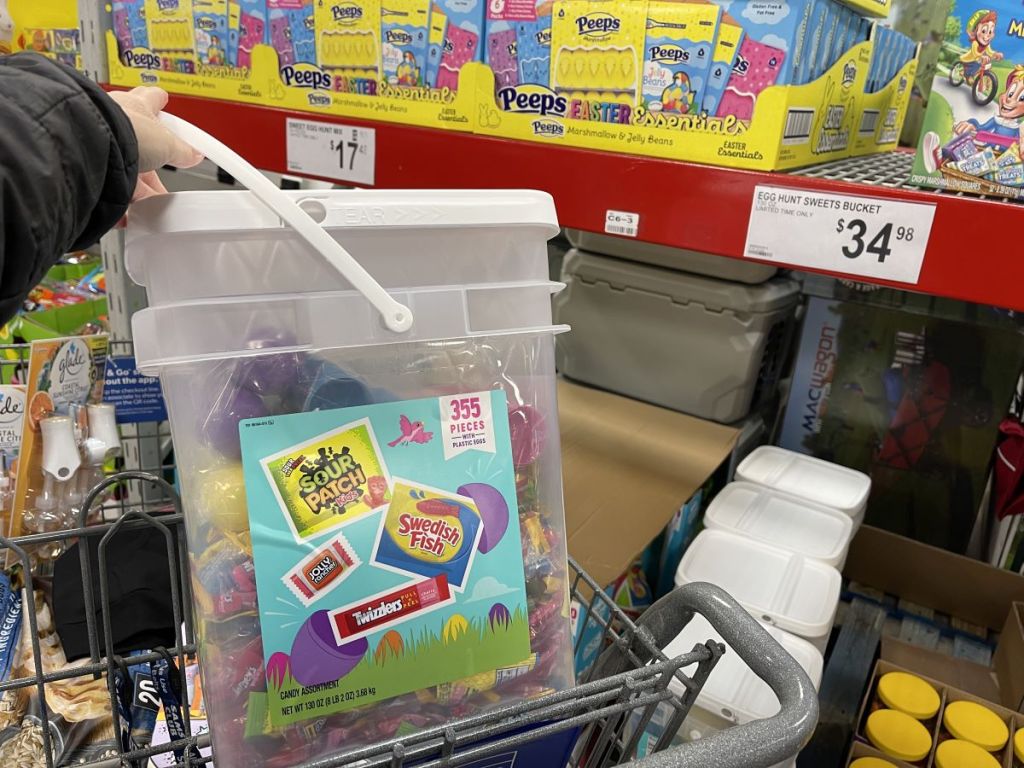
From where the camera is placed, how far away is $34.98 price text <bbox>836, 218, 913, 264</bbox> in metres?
0.65

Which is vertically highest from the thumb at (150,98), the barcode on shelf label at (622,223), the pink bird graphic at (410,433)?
the thumb at (150,98)

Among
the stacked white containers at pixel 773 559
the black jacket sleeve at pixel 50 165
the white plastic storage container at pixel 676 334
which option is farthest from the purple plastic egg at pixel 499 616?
the white plastic storage container at pixel 676 334

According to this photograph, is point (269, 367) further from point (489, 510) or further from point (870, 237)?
point (870, 237)

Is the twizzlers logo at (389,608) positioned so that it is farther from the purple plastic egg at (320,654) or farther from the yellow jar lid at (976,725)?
the yellow jar lid at (976,725)

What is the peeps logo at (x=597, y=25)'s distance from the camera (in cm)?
76

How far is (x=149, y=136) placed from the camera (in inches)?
18.4

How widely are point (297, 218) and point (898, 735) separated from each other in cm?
96

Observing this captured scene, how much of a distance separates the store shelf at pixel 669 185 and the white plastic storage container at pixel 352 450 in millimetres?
266

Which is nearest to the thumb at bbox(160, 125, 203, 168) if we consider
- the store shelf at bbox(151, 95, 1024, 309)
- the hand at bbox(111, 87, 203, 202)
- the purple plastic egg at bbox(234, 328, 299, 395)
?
the hand at bbox(111, 87, 203, 202)

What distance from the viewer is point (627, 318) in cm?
140

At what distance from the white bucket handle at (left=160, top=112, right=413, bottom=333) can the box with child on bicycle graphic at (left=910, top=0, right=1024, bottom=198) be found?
0.51m

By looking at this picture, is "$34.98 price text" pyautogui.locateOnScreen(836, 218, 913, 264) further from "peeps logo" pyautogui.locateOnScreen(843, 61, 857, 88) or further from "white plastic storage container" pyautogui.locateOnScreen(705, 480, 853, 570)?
"white plastic storage container" pyautogui.locateOnScreen(705, 480, 853, 570)

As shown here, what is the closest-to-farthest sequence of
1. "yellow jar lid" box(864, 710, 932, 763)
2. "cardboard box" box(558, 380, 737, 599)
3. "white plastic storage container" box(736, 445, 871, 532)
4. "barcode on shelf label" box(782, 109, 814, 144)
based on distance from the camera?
1. "barcode on shelf label" box(782, 109, 814, 144)
2. "yellow jar lid" box(864, 710, 932, 763)
3. "cardboard box" box(558, 380, 737, 599)
4. "white plastic storage container" box(736, 445, 871, 532)

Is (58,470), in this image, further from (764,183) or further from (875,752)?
(875,752)
